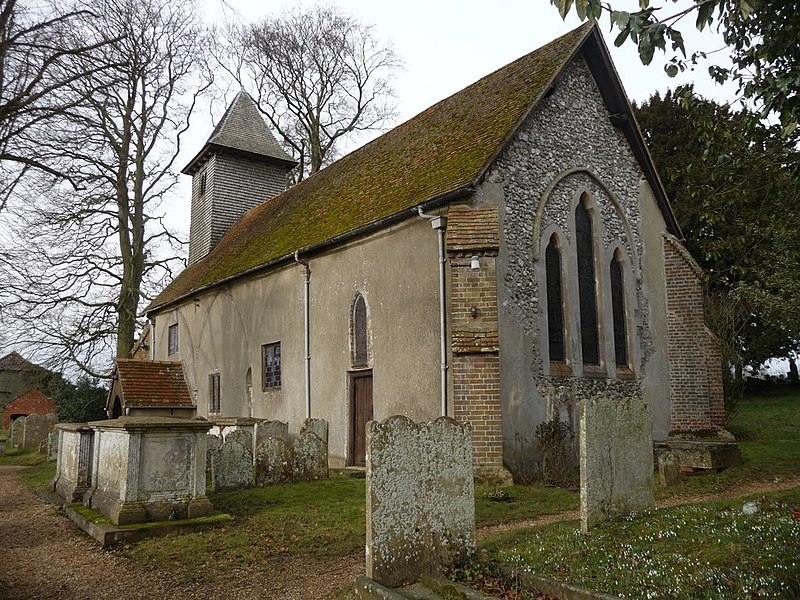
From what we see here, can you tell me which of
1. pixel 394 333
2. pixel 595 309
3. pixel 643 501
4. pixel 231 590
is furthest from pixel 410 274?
pixel 231 590

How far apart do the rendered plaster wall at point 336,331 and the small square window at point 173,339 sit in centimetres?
368

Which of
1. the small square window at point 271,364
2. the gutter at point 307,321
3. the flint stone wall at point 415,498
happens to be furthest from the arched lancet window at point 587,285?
the flint stone wall at point 415,498

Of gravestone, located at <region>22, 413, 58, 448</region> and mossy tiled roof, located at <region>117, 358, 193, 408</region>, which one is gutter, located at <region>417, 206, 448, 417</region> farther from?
gravestone, located at <region>22, 413, 58, 448</region>

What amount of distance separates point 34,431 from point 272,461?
748 inches

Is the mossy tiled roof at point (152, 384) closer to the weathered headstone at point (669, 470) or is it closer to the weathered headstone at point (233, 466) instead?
the weathered headstone at point (233, 466)

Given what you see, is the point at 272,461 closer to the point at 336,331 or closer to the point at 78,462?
the point at 78,462

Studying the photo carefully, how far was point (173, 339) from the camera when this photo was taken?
2583cm

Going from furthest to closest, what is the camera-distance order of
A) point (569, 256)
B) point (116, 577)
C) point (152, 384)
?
point (152, 384) < point (569, 256) < point (116, 577)

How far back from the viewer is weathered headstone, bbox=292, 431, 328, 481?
42.2ft

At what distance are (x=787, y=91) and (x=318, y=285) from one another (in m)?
11.7

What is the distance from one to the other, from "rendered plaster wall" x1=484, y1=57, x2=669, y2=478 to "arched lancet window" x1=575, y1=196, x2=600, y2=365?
131 mm

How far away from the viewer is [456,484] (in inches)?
246

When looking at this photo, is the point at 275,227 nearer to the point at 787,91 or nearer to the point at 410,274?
the point at 410,274

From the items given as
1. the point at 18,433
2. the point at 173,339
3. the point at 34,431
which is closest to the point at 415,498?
the point at 173,339
